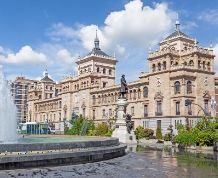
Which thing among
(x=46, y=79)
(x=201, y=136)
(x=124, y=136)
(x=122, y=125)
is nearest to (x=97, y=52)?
(x=46, y=79)

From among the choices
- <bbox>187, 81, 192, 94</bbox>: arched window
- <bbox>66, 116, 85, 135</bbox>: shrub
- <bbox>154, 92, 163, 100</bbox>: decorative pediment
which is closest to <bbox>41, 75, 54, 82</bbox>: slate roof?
<bbox>66, 116, 85, 135</bbox>: shrub

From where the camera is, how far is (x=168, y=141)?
4488 cm

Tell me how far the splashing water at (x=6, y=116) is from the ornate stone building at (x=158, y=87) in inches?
1080

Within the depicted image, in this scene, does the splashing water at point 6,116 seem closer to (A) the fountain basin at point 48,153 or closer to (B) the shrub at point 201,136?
(A) the fountain basin at point 48,153

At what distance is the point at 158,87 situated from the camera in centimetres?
5878

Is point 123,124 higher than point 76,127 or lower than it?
higher

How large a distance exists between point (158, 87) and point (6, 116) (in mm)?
37509

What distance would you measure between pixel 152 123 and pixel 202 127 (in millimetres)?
22750

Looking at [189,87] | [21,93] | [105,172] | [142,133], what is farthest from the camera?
[21,93]

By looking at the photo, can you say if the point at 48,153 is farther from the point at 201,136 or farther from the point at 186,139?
the point at 186,139

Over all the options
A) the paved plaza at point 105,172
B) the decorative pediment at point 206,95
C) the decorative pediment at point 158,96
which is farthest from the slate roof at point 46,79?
the paved plaza at point 105,172

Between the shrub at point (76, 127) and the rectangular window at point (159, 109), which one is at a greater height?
the rectangular window at point (159, 109)

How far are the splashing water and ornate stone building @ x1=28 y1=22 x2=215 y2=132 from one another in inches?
1080

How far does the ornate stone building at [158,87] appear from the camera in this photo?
5569 centimetres
